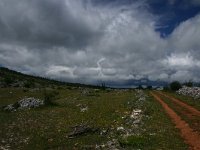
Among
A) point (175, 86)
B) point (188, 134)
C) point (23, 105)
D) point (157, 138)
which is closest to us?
A: point (157, 138)

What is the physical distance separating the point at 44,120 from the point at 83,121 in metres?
4.91

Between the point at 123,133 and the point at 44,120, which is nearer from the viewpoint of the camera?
the point at 123,133

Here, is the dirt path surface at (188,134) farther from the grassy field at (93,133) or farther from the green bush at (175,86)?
the green bush at (175,86)

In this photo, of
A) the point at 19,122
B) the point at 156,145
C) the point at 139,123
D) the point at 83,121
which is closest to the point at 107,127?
the point at 139,123

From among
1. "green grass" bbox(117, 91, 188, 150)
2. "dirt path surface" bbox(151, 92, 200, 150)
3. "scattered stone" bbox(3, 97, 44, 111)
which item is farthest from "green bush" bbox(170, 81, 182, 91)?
"green grass" bbox(117, 91, 188, 150)

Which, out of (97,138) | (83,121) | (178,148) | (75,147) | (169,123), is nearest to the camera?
(178,148)

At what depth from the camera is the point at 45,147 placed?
25.9 meters

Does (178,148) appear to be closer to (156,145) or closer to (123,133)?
(156,145)

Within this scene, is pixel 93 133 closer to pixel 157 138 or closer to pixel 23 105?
pixel 157 138

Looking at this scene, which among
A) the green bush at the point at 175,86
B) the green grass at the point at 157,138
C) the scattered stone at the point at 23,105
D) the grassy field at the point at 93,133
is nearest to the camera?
the green grass at the point at 157,138

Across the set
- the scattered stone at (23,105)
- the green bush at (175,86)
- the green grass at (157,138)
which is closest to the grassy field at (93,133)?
the green grass at (157,138)

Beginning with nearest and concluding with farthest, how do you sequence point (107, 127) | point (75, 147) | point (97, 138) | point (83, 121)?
point (75, 147)
point (97, 138)
point (107, 127)
point (83, 121)

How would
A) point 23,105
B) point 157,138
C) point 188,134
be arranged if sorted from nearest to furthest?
point 157,138
point 188,134
point 23,105

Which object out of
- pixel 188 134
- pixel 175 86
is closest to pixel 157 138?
pixel 188 134
